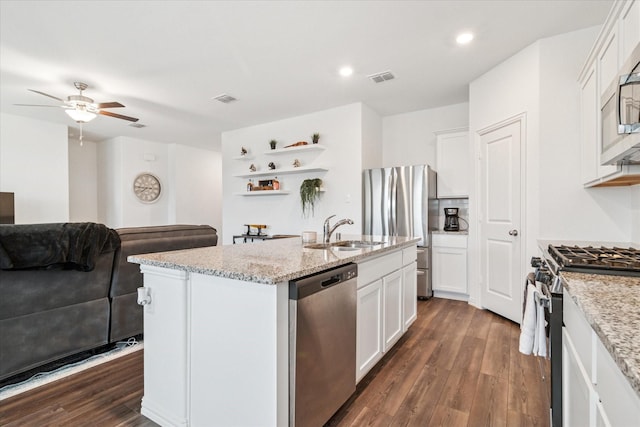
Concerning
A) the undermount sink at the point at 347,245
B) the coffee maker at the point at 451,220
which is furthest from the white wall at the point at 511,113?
the undermount sink at the point at 347,245

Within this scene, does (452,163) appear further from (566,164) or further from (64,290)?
(64,290)

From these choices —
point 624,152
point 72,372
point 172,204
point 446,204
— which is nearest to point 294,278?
point 624,152

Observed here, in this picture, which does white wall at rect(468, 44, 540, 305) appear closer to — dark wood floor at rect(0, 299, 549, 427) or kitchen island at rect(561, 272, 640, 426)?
dark wood floor at rect(0, 299, 549, 427)

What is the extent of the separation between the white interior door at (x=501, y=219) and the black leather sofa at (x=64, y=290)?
340 centimetres

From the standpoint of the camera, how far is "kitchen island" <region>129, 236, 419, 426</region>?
132 cm

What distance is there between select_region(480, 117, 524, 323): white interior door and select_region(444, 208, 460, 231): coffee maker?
28.5 inches

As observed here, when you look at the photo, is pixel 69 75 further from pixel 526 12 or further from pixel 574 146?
pixel 574 146

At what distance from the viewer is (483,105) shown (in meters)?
3.66

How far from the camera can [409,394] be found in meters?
1.98

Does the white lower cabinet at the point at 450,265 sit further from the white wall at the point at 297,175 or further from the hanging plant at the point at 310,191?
the hanging plant at the point at 310,191

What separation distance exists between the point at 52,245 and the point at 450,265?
412 centimetres

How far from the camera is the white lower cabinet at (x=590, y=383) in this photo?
2.13 feet

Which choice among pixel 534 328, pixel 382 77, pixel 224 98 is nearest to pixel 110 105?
pixel 224 98

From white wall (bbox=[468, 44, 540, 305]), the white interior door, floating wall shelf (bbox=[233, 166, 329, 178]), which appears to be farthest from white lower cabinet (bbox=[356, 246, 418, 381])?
floating wall shelf (bbox=[233, 166, 329, 178])
